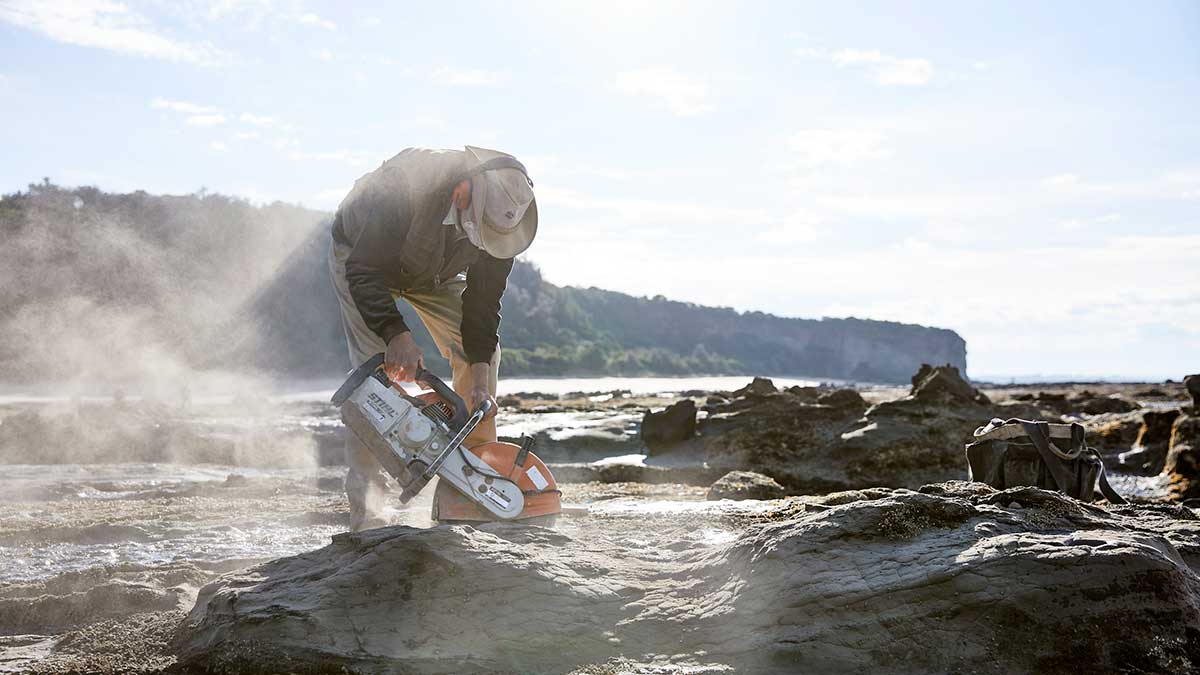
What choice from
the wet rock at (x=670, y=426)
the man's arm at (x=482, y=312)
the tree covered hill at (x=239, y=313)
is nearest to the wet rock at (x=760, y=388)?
the wet rock at (x=670, y=426)

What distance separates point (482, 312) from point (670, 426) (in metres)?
8.25

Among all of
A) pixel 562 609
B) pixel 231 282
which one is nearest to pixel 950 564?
pixel 562 609

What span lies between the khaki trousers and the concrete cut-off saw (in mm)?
387

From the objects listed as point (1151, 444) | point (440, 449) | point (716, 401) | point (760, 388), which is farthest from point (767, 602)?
point (716, 401)

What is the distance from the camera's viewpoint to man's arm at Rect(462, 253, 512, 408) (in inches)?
175

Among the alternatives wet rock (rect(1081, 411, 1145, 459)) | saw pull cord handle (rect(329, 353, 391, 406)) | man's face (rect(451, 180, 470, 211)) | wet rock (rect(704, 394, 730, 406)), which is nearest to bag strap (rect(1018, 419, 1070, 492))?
man's face (rect(451, 180, 470, 211))

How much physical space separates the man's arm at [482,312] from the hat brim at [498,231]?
0.37ft

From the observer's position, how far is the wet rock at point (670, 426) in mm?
12289

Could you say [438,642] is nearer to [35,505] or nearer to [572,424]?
[35,505]

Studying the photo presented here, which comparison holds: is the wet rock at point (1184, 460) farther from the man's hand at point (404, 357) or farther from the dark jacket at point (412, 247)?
the man's hand at point (404, 357)

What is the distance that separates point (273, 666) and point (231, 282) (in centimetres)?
6525

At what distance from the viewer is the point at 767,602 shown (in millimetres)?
2912

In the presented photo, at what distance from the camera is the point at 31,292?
91.4 ft

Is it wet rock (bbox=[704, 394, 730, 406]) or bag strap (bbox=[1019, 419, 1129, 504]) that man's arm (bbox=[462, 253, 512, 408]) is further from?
wet rock (bbox=[704, 394, 730, 406])
